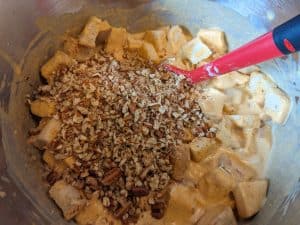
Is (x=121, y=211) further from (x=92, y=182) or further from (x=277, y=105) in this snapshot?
(x=277, y=105)

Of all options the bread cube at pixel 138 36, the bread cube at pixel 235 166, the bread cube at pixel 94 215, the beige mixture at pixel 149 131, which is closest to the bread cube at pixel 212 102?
the beige mixture at pixel 149 131

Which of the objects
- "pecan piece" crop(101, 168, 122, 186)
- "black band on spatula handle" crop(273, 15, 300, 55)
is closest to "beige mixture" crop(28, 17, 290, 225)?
"pecan piece" crop(101, 168, 122, 186)

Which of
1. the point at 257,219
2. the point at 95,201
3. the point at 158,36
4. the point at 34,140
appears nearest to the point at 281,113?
the point at 257,219

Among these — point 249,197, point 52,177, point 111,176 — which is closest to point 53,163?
point 52,177

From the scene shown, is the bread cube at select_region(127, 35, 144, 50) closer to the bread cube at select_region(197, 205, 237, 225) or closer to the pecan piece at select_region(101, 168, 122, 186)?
the pecan piece at select_region(101, 168, 122, 186)

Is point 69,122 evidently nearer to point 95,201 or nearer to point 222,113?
point 95,201

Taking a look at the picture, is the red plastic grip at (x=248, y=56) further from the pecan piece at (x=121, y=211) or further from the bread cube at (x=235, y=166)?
the pecan piece at (x=121, y=211)
